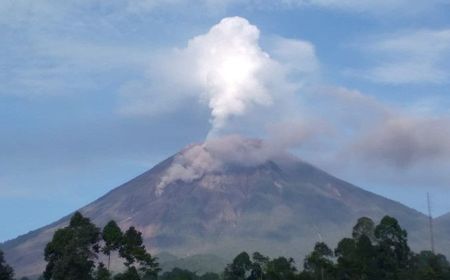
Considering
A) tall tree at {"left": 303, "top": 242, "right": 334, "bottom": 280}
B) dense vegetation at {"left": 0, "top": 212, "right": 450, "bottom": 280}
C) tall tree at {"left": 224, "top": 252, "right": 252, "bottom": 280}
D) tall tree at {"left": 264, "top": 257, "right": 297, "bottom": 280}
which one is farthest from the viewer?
tall tree at {"left": 224, "top": 252, "right": 252, "bottom": 280}

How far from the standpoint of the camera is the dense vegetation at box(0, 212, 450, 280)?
5075cm

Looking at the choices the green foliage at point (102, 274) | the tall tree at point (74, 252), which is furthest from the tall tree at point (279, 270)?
the tall tree at point (74, 252)

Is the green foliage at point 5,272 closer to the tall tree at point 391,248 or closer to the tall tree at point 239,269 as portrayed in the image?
the tall tree at point 239,269

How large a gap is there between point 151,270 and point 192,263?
436 ft

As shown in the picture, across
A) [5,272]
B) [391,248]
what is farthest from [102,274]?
[391,248]

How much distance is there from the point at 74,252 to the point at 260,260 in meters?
19.0

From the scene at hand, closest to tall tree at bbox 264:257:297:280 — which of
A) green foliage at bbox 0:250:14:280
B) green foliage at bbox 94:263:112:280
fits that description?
green foliage at bbox 94:263:112:280

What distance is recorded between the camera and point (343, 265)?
57.6 m

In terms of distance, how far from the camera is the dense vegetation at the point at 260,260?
167ft

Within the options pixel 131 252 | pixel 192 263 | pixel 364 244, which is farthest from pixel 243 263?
pixel 192 263

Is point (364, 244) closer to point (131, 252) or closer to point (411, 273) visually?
point (411, 273)

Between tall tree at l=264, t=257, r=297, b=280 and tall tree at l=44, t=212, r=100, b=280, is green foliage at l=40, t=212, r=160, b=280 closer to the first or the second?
tall tree at l=44, t=212, r=100, b=280

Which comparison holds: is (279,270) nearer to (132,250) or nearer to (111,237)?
(132,250)

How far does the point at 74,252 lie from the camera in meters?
50.4
